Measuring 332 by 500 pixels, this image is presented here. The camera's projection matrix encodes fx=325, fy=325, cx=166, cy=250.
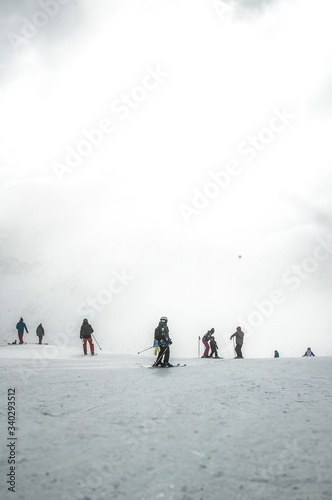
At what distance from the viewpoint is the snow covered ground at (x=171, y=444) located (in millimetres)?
3262

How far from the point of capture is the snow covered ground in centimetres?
326

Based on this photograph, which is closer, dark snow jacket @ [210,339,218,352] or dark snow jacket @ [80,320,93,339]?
dark snow jacket @ [80,320,93,339]

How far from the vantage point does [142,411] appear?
5719 mm

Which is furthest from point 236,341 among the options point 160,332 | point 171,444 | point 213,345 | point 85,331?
point 171,444

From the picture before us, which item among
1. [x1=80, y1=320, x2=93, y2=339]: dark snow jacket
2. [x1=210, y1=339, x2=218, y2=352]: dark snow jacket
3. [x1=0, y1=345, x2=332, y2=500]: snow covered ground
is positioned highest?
[x1=80, y1=320, x2=93, y2=339]: dark snow jacket

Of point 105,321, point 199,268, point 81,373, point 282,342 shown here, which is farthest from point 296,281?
point 81,373

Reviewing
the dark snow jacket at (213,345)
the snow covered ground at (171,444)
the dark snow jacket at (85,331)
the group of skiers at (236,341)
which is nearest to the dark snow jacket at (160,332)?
the snow covered ground at (171,444)

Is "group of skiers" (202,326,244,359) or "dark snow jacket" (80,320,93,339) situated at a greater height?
"dark snow jacket" (80,320,93,339)

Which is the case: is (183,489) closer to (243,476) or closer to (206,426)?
(243,476)

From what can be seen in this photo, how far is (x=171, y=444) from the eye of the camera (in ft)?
13.8

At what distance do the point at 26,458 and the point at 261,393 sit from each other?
5171 mm

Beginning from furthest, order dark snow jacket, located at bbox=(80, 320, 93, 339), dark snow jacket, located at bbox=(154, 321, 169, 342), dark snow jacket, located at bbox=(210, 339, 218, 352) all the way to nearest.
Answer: dark snow jacket, located at bbox=(210, 339, 218, 352), dark snow jacket, located at bbox=(80, 320, 93, 339), dark snow jacket, located at bbox=(154, 321, 169, 342)

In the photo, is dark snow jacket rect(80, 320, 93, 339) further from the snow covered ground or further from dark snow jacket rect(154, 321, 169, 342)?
the snow covered ground

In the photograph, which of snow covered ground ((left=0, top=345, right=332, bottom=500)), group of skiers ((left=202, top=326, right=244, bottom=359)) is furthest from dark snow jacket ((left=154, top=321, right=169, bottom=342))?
group of skiers ((left=202, top=326, right=244, bottom=359))
